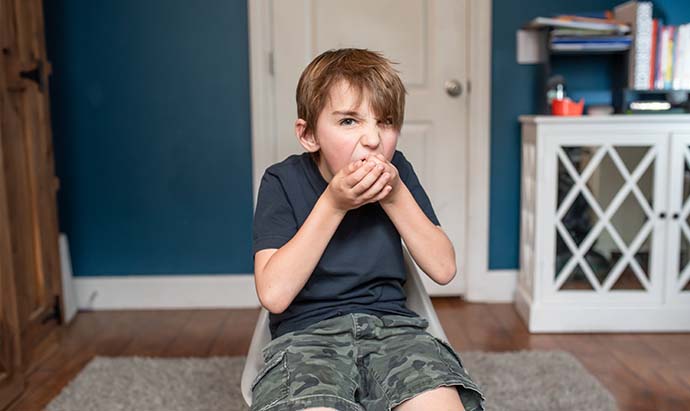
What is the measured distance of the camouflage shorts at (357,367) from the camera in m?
1.14

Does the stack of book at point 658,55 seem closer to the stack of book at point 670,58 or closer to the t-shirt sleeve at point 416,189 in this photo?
the stack of book at point 670,58

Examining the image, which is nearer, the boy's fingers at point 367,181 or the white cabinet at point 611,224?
the boy's fingers at point 367,181

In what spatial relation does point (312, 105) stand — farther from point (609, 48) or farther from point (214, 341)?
point (609, 48)

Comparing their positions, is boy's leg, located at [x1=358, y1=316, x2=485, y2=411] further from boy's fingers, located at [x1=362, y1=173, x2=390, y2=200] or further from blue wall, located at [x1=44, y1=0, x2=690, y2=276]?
blue wall, located at [x1=44, y1=0, x2=690, y2=276]

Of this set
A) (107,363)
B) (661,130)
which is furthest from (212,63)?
(661,130)

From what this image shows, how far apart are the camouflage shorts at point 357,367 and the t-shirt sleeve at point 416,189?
0.21 m

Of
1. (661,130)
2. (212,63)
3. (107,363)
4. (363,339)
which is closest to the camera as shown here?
(363,339)

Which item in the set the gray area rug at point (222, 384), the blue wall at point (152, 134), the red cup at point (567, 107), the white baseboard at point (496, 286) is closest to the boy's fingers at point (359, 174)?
the gray area rug at point (222, 384)

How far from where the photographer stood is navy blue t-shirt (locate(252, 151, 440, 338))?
4.35ft

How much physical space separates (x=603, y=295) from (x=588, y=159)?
525mm

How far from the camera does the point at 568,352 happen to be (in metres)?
2.55

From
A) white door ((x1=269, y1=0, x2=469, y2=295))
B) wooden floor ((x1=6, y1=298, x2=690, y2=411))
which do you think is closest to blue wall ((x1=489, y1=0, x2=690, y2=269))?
white door ((x1=269, y1=0, x2=469, y2=295))

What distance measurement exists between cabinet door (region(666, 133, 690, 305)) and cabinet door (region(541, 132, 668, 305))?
0.11 feet

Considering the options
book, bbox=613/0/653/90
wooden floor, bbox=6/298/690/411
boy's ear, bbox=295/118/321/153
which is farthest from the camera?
book, bbox=613/0/653/90
